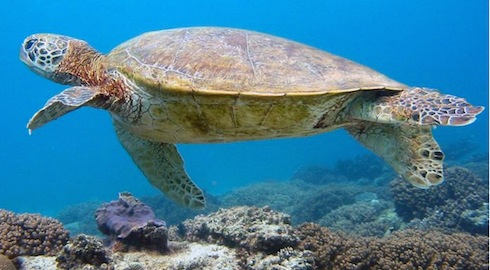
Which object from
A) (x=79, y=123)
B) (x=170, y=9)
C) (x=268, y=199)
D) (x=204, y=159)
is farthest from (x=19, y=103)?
(x=268, y=199)

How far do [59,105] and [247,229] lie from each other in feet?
8.48

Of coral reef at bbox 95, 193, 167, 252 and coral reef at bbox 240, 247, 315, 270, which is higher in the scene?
coral reef at bbox 95, 193, 167, 252

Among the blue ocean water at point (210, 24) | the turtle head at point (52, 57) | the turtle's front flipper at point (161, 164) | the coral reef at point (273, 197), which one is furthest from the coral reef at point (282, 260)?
the blue ocean water at point (210, 24)

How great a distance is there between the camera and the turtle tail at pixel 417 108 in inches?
Answer: 130

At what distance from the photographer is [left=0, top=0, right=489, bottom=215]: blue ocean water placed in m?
103

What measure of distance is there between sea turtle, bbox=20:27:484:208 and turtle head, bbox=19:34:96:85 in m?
0.30

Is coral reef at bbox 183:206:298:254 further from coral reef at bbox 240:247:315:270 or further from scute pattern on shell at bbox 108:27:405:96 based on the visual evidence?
scute pattern on shell at bbox 108:27:405:96

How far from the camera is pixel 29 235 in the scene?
4.53 m

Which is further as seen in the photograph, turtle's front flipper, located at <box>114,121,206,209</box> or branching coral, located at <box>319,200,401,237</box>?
branching coral, located at <box>319,200,401,237</box>

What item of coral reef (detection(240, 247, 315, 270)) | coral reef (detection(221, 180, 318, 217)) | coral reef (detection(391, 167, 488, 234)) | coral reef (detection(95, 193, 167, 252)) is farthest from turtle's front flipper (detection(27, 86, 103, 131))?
coral reef (detection(221, 180, 318, 217))

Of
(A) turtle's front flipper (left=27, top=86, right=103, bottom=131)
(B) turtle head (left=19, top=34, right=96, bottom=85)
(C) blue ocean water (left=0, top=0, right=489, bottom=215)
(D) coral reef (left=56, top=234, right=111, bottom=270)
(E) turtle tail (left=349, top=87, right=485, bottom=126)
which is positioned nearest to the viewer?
(E) turtle tail (left=349, top=87, right=485, bottom=126)

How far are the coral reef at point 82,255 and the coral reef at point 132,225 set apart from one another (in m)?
0.59

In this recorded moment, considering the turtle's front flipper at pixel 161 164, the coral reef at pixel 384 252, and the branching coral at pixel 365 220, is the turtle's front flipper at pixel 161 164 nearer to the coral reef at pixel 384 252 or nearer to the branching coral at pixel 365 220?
the coral reef at pixel 384 252

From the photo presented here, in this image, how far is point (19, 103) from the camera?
117 m
